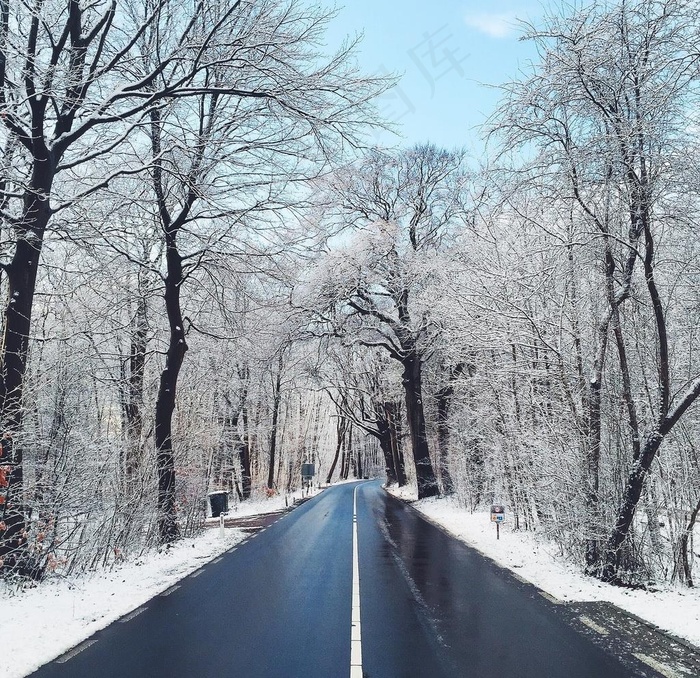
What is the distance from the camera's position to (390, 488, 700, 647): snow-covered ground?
7355mm

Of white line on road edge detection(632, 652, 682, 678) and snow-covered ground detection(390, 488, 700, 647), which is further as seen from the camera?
snow-covered ground detection(390, 488, 700, 647)

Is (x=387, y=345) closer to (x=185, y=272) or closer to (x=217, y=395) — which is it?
(x=217, y=395)

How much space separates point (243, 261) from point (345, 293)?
11.4m

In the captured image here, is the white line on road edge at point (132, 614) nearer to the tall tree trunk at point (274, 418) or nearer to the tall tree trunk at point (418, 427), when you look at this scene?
the tall tree trunk at point (418, 427)

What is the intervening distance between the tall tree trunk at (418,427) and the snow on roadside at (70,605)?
51.6ft

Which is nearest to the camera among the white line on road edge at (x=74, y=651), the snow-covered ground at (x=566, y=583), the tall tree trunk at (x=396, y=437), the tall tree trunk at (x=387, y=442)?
the white line on road edge at (x=74, y=651)

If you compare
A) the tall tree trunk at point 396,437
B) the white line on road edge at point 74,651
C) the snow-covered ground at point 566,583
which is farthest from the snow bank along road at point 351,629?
the tall tree trunk at point 396,437

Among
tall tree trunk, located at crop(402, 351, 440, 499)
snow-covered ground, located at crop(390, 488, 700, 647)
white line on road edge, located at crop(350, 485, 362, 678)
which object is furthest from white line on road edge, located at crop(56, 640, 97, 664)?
tall tree trunk, located at crop(402, 351, 440, 499)

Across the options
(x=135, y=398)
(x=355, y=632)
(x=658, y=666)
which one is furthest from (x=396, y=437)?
(x=658, y=666)

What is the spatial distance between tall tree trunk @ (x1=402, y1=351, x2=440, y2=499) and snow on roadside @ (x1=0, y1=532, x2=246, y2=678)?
15728 mm

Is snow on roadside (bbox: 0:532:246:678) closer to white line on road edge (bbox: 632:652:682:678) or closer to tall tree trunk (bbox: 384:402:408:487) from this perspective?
white line on road edge (bbox: 632:652:682:678)

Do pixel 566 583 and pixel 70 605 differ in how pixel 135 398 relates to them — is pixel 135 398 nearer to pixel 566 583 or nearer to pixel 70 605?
pixel 70 605

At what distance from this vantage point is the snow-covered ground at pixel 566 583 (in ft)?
24.1

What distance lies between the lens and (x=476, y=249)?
1841 centimetres
